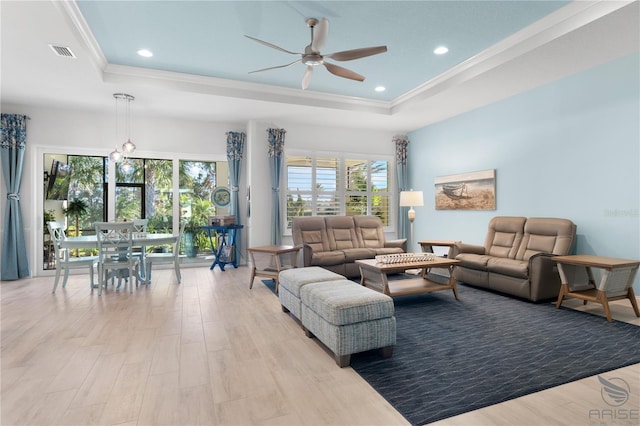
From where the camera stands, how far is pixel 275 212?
266 inches

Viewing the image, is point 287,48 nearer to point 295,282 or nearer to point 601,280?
point 295,282

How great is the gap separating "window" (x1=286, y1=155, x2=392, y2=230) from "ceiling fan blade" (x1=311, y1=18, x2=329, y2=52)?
3803mm

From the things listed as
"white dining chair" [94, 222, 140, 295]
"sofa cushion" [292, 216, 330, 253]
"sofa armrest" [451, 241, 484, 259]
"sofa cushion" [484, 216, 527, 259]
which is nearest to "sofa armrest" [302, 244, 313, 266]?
"sofa cushion" [292, 216, 330, 253]

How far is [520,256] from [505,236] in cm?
41

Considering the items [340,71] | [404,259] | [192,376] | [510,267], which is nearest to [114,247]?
[192,376]

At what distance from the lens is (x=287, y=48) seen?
4195 millimetres

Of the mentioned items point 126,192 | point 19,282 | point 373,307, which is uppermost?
point 126,192

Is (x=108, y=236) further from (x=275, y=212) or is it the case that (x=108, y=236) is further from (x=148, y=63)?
(x=275, y=212)

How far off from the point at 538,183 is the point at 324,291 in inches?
159

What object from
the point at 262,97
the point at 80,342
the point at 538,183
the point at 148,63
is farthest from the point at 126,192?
the point at 538,183

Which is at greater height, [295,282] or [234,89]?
[234,89]

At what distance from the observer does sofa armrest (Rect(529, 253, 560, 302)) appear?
394 cm

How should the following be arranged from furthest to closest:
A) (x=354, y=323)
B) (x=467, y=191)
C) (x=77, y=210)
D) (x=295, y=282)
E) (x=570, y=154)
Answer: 1. (x=467, y=191)
2. (x=77, y=210)
3. (x=570, y=154)
4. (x=295, y=282)
5. (x=354, y=323)

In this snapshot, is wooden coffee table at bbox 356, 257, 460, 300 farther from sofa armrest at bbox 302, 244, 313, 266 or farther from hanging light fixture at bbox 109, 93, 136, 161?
hanging light fixture at bbox 109, 93, 136, 161
